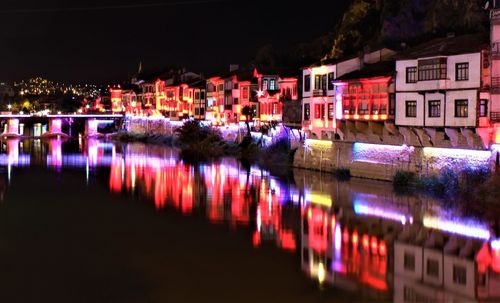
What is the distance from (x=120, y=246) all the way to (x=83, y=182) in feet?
58.7

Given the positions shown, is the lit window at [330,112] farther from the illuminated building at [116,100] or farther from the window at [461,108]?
the illuminated building at [116,100]

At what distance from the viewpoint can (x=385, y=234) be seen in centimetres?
2144

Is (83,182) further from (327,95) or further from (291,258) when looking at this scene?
(291,258)

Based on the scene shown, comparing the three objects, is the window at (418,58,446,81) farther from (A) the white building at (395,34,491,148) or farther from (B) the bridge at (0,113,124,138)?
(B) the bridge at (0,113,124,138)

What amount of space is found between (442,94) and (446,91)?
244 mm

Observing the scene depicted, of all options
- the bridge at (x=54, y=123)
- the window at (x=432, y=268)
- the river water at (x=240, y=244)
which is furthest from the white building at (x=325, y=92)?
the bridge at (x=54, y=123)

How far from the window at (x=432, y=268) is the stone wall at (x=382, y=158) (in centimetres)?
957

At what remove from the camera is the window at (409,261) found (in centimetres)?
1746

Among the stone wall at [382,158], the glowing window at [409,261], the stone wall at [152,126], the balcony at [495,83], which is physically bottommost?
the glowing window at [409,261]

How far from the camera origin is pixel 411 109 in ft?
101

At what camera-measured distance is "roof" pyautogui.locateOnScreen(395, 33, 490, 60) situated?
92.2 feet

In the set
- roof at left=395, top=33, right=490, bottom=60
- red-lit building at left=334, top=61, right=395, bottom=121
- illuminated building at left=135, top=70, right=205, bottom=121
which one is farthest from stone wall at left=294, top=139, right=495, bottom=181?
illuminated building at left=135, top=70, right=205, bottom=121

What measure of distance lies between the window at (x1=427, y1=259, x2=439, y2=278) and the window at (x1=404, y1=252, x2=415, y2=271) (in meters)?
0.39

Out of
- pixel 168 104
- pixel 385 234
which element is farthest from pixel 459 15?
pixel 385 234
